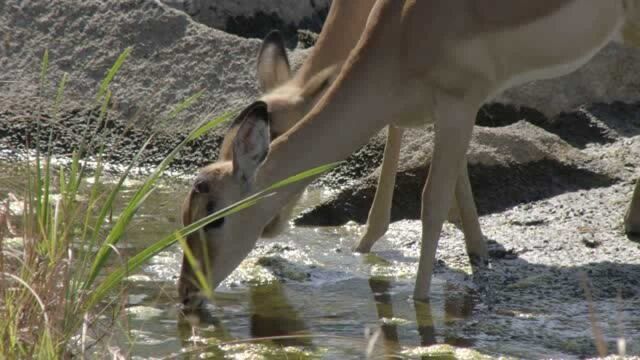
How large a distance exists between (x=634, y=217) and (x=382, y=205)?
1367mm

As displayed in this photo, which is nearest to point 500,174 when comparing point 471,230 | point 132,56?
point 471,230

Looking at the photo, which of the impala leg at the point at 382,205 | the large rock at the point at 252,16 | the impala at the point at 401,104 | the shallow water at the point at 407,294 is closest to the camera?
the shallow water at the point at 407,294

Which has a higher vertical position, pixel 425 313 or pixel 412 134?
pixel 412 134

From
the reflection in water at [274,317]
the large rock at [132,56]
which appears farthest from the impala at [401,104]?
the large rock at [132,56]

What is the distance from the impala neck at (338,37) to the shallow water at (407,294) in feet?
3.28

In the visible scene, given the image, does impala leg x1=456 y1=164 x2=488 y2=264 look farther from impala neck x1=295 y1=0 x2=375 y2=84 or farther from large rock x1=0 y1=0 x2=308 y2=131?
large rock x1=0 y1=0 x2=308 y2=131

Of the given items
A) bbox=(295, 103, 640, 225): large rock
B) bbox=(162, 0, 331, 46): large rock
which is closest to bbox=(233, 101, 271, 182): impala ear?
bbox=(295, 103, 640, 225): large rock

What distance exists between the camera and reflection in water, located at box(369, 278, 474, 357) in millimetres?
5555

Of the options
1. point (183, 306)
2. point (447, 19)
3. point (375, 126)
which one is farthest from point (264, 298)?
point (447, 19)

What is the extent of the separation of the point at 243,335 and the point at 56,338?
6.41 ft

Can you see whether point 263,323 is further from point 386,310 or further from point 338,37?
point 338,37

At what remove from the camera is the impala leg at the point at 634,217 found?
23.4ft

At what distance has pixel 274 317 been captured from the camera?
6.05 meters

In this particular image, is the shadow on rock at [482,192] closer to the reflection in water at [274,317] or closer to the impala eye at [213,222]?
the reflection in water at [274,317]
